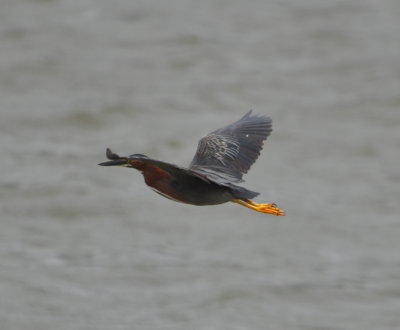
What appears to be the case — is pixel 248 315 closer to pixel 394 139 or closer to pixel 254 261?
pixel 254 261

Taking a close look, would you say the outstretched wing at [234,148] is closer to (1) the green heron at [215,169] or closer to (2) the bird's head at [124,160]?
(1) the green heron at [215,169]

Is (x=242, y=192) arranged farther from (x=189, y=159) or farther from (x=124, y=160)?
(x=189, y=159)

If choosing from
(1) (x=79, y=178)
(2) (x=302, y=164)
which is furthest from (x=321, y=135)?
(1) (x=79, y=178)

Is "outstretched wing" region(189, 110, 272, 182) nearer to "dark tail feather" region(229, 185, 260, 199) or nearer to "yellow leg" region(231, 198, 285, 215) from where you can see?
"yellow leg" region(231, 198, 285, 215)

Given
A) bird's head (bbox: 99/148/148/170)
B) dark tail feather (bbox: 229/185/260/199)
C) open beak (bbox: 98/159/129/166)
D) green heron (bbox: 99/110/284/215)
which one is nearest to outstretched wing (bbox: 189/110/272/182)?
green heron (bbox: 99/110/284/215)

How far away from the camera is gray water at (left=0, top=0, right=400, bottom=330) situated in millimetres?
11016

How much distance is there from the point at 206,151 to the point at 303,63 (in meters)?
9.52

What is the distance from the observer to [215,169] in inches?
243

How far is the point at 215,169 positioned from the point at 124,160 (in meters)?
0.94

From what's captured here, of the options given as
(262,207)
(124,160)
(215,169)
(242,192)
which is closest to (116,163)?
(124,160)

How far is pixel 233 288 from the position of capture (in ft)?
36.6

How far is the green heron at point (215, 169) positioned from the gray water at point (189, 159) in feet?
13.2

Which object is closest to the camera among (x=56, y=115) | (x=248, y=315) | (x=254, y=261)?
(x=248, y=315)

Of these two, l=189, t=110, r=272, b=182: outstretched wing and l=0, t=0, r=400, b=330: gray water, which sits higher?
l=0, t=0, r=400, b=330: gray water
